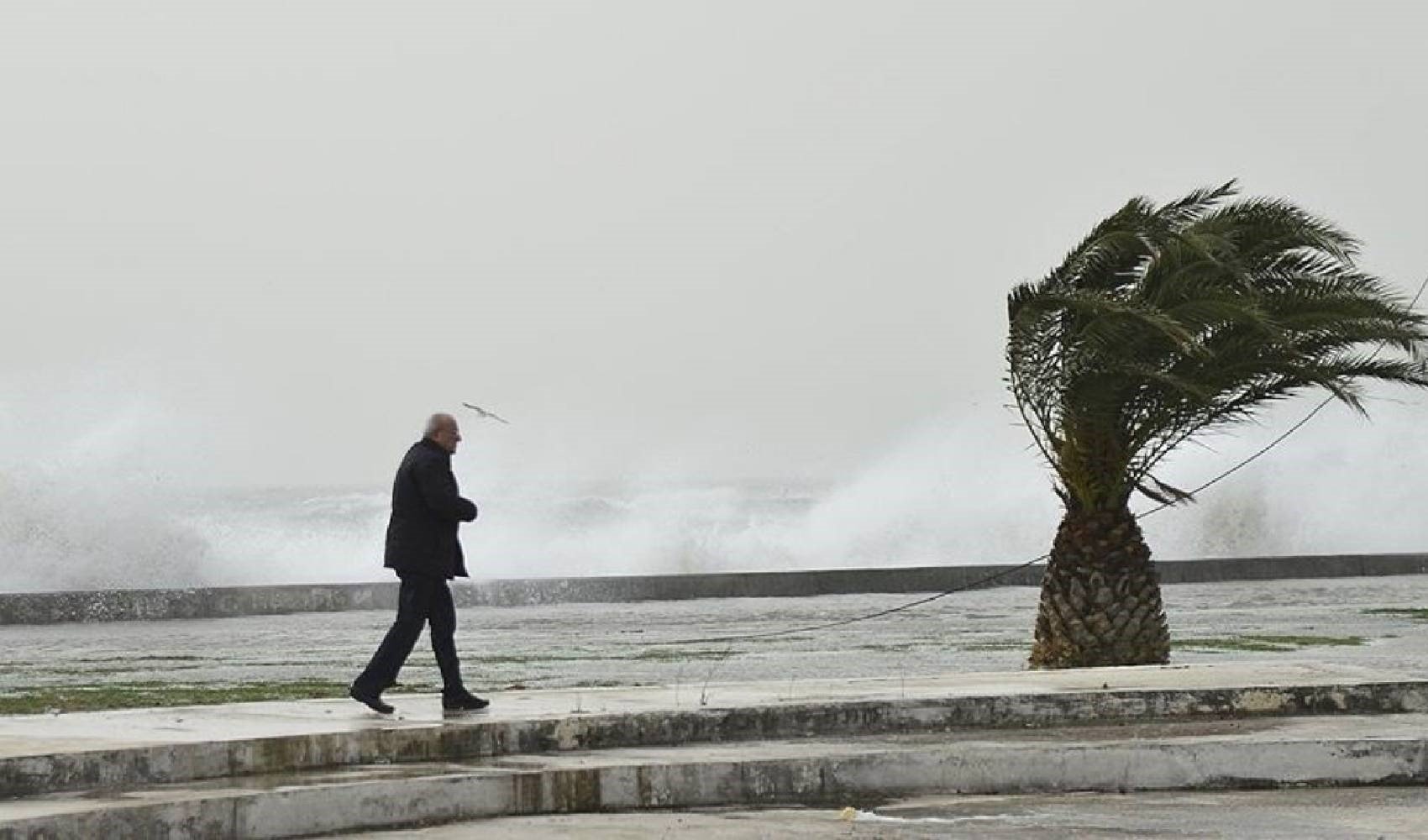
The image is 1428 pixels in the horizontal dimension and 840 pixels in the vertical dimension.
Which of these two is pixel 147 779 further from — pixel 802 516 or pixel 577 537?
pixel 802 516

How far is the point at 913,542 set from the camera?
55875 millimetres

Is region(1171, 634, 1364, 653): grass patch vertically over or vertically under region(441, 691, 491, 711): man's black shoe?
over

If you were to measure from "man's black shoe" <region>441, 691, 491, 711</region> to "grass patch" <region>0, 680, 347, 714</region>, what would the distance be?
2.72 metres

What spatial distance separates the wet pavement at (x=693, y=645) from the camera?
63.2 feet

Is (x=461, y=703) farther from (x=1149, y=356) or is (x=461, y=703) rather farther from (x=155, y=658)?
(x=155, y=658)

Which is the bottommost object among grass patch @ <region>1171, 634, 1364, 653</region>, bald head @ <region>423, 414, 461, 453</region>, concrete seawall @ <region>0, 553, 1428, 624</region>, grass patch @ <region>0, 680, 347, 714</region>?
grass patch @ <region>0, 680, 347, 714</region>

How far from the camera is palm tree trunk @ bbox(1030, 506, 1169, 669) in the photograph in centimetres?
1686

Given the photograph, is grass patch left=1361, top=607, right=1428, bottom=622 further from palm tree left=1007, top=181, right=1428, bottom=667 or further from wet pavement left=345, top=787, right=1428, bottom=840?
wet pavement left=345, top=787, right=1428, bottom=840

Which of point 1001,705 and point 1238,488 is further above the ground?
point 1238,488

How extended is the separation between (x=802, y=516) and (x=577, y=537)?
6664 mm

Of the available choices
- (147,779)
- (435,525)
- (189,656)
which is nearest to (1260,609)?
→ (189,656)

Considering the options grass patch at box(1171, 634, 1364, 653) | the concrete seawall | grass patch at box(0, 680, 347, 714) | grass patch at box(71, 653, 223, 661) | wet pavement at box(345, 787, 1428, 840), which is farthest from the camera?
the concrete seawall

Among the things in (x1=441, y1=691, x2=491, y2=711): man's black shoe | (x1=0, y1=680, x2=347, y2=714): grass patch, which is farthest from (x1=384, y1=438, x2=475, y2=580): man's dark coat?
(x1=0, y1=680, x2=347, y2=714): grass patch

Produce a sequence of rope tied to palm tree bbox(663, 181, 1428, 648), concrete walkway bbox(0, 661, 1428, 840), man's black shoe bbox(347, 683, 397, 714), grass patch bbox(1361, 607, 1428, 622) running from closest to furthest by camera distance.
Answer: concrete walkway bbox(0, 661, 1428, 840) < man's black shoe bbox(347, 683, 397, 714) < rope tied to palm tree bbox(663, 181, 1428, 648) < grass patch bbox(1361, 607, 1428, 622)
